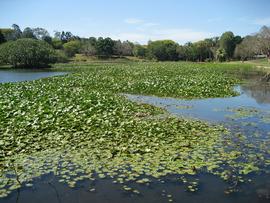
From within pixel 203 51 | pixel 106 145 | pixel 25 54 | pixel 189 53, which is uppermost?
pixel 203 51

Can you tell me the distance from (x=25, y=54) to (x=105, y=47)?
51.6 meters

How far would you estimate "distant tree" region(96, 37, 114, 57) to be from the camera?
11888 cm

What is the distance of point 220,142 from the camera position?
35.6ft

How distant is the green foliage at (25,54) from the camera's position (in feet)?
228

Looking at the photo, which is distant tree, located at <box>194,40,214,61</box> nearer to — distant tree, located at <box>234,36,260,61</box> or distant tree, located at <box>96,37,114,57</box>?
distant tree, located at <box>234,36,260,61</box>

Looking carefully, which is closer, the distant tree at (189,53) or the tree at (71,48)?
the distant tree at (189,53)

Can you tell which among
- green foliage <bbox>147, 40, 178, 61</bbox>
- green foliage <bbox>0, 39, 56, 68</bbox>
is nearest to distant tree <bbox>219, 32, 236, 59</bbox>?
green foliage <bbox>147, 40, 178, 61</bbox>

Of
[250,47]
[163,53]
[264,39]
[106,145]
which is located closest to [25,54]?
[264,39]

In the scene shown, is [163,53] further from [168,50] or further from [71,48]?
[71,48]

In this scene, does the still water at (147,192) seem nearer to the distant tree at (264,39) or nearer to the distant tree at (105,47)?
the distant tree at (264,39)

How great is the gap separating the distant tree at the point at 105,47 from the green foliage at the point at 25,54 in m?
45.1

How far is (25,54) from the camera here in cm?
7019

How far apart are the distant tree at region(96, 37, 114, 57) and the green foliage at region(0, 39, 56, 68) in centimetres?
4512

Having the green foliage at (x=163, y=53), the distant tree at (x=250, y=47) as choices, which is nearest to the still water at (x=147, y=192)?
the distant tree at (x=250, y=47)
